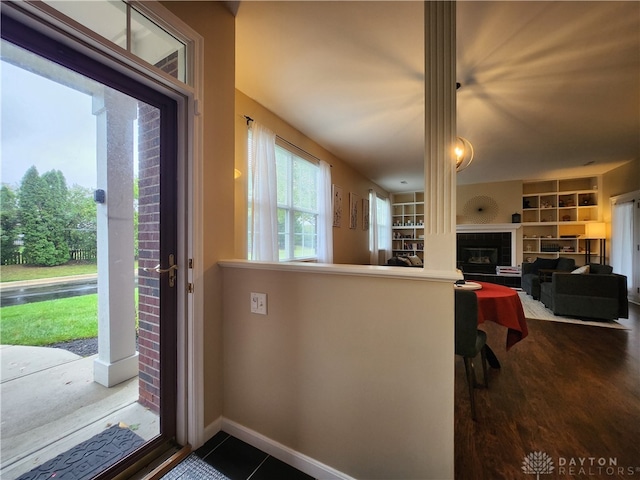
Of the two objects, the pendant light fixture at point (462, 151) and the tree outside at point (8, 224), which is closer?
the tree outside at point (8, 224)

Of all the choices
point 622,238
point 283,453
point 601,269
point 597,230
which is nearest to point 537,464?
point 283,453

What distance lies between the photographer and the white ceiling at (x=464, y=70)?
174cm

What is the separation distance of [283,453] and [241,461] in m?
0.23

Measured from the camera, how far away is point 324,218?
4.18 meters

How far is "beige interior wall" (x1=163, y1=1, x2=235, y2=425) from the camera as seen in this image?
153cm

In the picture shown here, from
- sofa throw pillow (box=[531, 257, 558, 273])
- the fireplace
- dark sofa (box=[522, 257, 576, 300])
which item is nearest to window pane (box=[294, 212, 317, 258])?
dark sofa (box=[522, 257, 576, 300])

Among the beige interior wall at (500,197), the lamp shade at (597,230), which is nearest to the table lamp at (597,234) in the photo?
the lamp shade at (597,230)

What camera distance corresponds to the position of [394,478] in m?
1.16

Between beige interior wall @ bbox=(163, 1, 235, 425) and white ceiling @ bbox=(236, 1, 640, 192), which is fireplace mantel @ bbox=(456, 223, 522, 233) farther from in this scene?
beige interior wall @ bbox=(163, 1, 235, 425)

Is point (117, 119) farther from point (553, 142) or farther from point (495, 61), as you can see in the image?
point (553, 142)

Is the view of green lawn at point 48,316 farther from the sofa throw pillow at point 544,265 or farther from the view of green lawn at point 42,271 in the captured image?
the sofa throw pillow at point 544,265

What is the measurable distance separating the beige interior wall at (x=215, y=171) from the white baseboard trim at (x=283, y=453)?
14cm

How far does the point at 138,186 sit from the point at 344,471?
1804 millimetres

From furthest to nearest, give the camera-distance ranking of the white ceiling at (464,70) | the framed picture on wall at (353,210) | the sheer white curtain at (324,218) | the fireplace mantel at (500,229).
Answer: the fireplace mantel at (500,229) → the framed picture on wall at (353,210) → the sheer white curtain at (324,218) → the white ceiling at (464,70)
